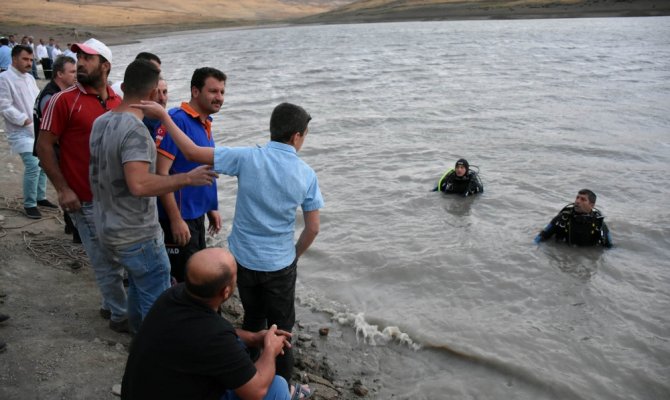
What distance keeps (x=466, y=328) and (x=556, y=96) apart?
60.6ft

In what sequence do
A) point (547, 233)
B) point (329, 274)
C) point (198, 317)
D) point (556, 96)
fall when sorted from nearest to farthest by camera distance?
point (198, 317) < point (329, 274) < point (547, 233) < point (556, 96)

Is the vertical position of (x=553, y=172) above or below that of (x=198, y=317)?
below

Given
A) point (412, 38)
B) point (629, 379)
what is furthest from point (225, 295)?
point (412, 38)

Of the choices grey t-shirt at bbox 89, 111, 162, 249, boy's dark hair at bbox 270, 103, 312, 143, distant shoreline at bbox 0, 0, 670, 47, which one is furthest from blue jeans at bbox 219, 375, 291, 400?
distant shoreline at bbox 0, 0, 670, 47

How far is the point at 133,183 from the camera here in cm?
335

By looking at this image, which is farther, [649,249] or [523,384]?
[649,249]

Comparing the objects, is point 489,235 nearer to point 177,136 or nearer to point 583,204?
point 583,204

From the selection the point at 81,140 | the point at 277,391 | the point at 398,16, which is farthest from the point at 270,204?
the point at 398,16

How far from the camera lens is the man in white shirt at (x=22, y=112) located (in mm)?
6480

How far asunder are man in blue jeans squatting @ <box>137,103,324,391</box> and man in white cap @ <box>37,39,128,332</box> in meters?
0.96

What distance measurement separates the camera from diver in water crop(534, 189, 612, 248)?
7.87 meters

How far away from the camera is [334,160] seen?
1327 cm

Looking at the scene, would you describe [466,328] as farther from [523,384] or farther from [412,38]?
[412,38]

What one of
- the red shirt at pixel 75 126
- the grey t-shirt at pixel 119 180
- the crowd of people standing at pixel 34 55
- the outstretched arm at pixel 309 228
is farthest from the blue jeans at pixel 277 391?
the crowd of people standing at pixel 34 55
